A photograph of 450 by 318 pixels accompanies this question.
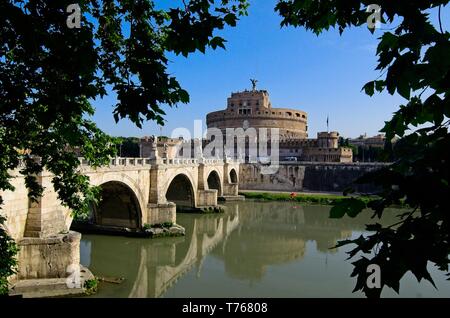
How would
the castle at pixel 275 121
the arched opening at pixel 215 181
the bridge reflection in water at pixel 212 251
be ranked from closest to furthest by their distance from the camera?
the bridge reflection in water at pixel 212 251 → the arched opening at pixel 215 181 → the castle at pixel 275 121

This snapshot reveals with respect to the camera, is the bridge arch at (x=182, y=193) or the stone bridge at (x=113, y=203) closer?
the stone bridge at (x=113, y=203)

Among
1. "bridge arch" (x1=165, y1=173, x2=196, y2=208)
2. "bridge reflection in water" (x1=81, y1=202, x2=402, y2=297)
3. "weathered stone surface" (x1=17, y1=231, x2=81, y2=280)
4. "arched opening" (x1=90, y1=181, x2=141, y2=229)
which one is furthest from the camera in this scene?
"bridge arch" (x1=165, y1=173, x2=196, y2=208)

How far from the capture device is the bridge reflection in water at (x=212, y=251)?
12.3 m

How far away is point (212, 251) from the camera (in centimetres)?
1672

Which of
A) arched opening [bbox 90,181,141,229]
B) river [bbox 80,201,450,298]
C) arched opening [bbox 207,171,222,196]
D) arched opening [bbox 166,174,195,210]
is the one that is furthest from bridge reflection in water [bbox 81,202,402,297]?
arched opening [bbox 207,171,222,196]

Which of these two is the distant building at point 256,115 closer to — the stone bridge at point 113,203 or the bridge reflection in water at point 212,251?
the stone bridge at point 113,203

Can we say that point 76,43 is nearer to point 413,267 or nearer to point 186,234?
point 413,267

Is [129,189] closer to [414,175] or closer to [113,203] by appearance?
[113,203]

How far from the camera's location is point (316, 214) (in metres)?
27.0

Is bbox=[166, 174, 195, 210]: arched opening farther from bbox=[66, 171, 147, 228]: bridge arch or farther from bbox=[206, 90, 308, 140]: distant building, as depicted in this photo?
bbox=[206, 90, 308, 140]: distant building

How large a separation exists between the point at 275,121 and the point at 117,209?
138 feet

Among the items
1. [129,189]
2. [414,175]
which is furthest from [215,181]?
[414,175]

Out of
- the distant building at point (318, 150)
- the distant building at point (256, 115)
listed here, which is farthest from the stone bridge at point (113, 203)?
the distant building at point (256, 115)

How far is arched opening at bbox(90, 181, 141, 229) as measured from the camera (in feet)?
56.6
